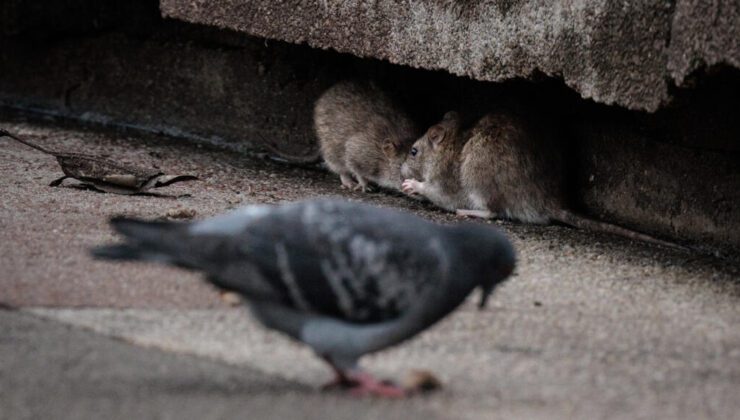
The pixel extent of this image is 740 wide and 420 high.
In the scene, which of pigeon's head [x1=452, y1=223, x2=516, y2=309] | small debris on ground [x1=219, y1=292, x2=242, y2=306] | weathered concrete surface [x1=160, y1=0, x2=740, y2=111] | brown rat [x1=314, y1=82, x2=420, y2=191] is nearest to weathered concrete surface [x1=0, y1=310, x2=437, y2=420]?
pigeon's head [x1=452, y1=223, x2=516, y2=309]

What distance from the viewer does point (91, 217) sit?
5.40 m

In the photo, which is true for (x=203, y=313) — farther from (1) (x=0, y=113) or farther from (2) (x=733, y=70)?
(1) (x=0, y=113)

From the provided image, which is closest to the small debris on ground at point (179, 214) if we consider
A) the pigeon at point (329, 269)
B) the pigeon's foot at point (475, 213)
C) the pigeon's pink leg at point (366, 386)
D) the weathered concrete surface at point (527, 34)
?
the weathered concrete surface at point (527, 34)

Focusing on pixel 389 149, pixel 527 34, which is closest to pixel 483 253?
pixel 527 34

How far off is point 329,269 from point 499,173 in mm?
3245

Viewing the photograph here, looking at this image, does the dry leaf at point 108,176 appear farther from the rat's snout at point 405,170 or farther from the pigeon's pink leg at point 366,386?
the pigeon's pink leg at point 366,386

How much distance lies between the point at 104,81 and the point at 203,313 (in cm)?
455

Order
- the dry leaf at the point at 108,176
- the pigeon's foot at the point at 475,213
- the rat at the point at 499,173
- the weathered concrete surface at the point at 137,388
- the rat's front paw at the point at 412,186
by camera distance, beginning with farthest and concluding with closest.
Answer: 1. the rat's front paw at the point at 412,186
2. the pigeon's foot at the point at 475,213
3. the rat at the point at 499,173
4. the dry leaf at the point at 108,176
5. the weathered concrete surface at the point at 137,388

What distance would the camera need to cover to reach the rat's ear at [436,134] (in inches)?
265

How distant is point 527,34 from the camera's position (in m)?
5.42

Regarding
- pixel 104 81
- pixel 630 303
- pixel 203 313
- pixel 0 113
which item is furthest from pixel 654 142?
pixel 0 113

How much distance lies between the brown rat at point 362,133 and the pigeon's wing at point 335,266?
402 centimetres

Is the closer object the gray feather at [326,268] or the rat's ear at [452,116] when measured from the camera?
the gray feather at [326,268]

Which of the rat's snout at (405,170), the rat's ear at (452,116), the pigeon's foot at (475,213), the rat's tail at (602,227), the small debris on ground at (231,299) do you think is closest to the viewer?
the small debris on ground at (231,299)
